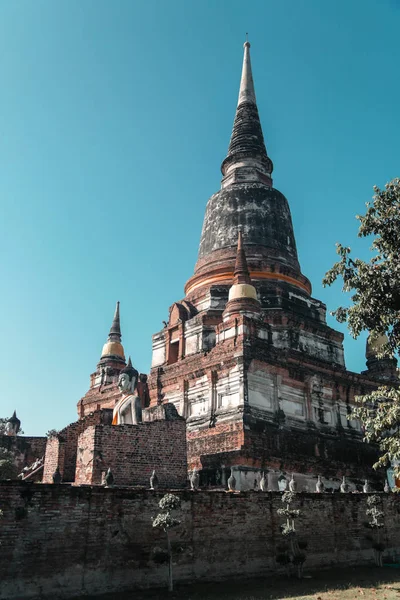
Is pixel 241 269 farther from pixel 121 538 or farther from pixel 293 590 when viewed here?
pixel 121 538

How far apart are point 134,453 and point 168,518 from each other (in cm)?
465

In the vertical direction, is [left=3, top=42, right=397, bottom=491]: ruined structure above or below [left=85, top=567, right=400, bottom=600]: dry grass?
above

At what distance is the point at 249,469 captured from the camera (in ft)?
57.9

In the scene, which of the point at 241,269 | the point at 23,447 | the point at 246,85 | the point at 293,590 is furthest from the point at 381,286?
the point at 246,85

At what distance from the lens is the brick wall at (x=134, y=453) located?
14.1m

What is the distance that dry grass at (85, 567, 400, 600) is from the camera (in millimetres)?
9828

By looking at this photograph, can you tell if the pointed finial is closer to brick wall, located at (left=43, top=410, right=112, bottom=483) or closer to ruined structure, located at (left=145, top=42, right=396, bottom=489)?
ruined structure, located at (left=145, top=42, right=396, bottom=489)

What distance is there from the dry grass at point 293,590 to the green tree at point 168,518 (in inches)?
17.7

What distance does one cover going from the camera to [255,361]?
2059 cm

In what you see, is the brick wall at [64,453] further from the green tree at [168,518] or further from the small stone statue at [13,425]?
the small stone statue at [13,425]

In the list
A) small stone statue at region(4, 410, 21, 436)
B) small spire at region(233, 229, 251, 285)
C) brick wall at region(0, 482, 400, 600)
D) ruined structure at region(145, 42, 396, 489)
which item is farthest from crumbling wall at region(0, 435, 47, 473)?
brick wall at region(0, 482, 400, 600)

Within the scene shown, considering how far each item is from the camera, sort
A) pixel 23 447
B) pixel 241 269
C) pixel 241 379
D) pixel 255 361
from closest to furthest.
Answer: pixel 241 379, pixel 255 361, pixel 23 447, pixel 241 269

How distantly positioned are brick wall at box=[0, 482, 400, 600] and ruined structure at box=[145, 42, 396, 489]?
16.1 feet

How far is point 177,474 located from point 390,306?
753cm
